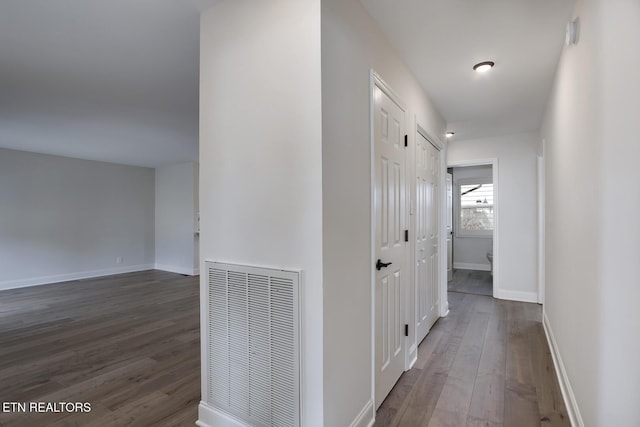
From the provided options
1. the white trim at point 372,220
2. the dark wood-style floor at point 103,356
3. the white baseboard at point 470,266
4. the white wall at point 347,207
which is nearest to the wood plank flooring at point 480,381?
the white trim at point 372,220

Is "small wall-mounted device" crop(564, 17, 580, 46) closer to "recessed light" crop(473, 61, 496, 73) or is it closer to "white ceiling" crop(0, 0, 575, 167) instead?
"white ceiling" crop(0, 0, 575, 167)

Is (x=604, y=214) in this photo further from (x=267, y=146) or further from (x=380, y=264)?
(x=267, y=146)

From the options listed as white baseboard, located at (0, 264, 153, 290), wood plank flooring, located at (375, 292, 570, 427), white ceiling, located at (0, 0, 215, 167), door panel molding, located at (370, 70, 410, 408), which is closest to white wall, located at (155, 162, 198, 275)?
white baseboard, located at (0, 264, 153, 290)

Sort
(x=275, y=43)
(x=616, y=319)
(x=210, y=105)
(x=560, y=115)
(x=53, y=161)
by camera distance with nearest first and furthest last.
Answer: (x=616, y=319)
(x=275, y=43)
(x=210, y=105)
(x=560, y=115)
(x=53, y=161)

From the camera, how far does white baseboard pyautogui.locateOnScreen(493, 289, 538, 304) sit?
4469mm

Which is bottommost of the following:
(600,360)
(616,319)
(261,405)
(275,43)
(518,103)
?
(261,405)

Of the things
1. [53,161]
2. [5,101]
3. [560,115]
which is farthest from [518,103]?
[53,161]

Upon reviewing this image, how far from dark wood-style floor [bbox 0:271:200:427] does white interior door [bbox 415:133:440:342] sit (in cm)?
211

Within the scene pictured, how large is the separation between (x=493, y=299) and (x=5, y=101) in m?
6.45

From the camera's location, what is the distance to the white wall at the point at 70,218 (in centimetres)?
559

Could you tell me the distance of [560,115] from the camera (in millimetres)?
2479

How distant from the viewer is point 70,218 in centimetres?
625

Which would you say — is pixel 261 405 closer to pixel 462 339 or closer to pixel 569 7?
pixel 462 339

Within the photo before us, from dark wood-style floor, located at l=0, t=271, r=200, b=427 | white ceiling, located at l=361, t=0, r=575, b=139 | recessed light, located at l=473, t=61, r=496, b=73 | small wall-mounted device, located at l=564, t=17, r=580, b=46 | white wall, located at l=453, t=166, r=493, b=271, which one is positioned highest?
white ceiling, located at l=361, t=0, r=575, b=139
